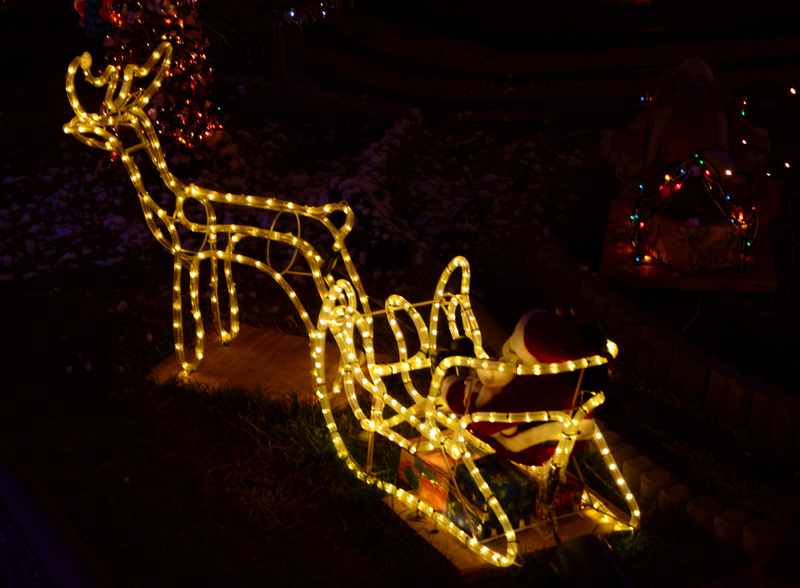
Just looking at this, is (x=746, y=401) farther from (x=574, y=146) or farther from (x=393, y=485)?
(x=574, y=146)

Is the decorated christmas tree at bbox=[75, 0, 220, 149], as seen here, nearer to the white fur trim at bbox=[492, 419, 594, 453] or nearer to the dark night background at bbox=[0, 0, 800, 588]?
the dark night background at bbox=[0, 0, 800, 588]

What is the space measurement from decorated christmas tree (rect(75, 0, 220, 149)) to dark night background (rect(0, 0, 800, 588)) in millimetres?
280

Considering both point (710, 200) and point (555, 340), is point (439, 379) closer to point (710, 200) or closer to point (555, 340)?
point (555, 340)

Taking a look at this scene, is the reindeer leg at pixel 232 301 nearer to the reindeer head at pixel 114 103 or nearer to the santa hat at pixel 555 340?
the reindeer head at pixel 114 103

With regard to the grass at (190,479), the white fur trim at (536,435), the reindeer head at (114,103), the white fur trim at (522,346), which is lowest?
the grass at (190,479)

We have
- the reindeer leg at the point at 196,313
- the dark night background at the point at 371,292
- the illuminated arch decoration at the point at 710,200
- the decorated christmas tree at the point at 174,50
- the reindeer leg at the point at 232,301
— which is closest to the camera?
the dark night background at the point at 371,292

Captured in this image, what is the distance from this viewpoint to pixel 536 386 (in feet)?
15.6

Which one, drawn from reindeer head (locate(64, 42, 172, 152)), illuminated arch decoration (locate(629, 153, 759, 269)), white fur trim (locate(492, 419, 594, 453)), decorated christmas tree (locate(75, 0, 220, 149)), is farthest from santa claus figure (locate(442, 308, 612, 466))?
decorated christmas tree (locate(75, 0, 220, 149))

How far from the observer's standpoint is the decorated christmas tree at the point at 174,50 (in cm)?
938

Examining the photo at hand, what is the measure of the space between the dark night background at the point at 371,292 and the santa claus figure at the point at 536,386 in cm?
56

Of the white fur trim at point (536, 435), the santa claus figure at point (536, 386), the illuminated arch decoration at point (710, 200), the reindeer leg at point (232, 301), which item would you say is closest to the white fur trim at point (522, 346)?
the santa claus figure at point (536, 386)

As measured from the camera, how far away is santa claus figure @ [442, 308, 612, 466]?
182 inches

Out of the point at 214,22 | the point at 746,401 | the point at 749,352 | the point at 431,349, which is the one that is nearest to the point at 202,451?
the point at 431,349

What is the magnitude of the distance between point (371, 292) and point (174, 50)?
3.40m
